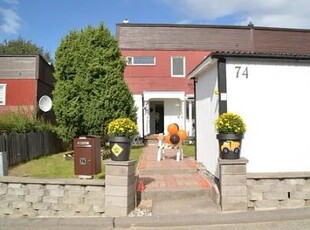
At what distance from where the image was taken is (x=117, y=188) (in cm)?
706

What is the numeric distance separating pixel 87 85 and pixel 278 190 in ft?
36.4

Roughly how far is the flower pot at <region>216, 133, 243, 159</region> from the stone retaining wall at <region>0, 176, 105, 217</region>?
8.09 ft

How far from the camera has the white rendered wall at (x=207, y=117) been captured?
907 centimetres

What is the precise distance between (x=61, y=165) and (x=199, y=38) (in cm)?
1669

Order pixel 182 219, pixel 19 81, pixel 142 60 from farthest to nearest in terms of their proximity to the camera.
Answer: pixel 19 81 → pixel 142 60 → pixel 182 219

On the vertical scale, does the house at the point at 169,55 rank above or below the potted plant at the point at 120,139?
above

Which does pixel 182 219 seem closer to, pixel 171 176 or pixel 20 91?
pixel 171 176

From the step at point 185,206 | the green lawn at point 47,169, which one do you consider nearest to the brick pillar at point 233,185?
the step at point 185,206

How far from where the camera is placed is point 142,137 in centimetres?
2280

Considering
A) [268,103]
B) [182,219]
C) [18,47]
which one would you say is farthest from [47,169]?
[18,47]

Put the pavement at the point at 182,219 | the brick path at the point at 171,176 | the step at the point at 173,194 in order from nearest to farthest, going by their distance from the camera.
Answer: the pavement at the point at 182,219 < the step at the point at 173,194 < the brick path at the point at 171,176

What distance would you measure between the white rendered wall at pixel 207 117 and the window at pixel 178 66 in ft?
47.2

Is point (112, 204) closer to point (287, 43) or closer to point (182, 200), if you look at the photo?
point (182, 200)

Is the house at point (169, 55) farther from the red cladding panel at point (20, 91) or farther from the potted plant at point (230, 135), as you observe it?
the potted plant at point (230, 135)
